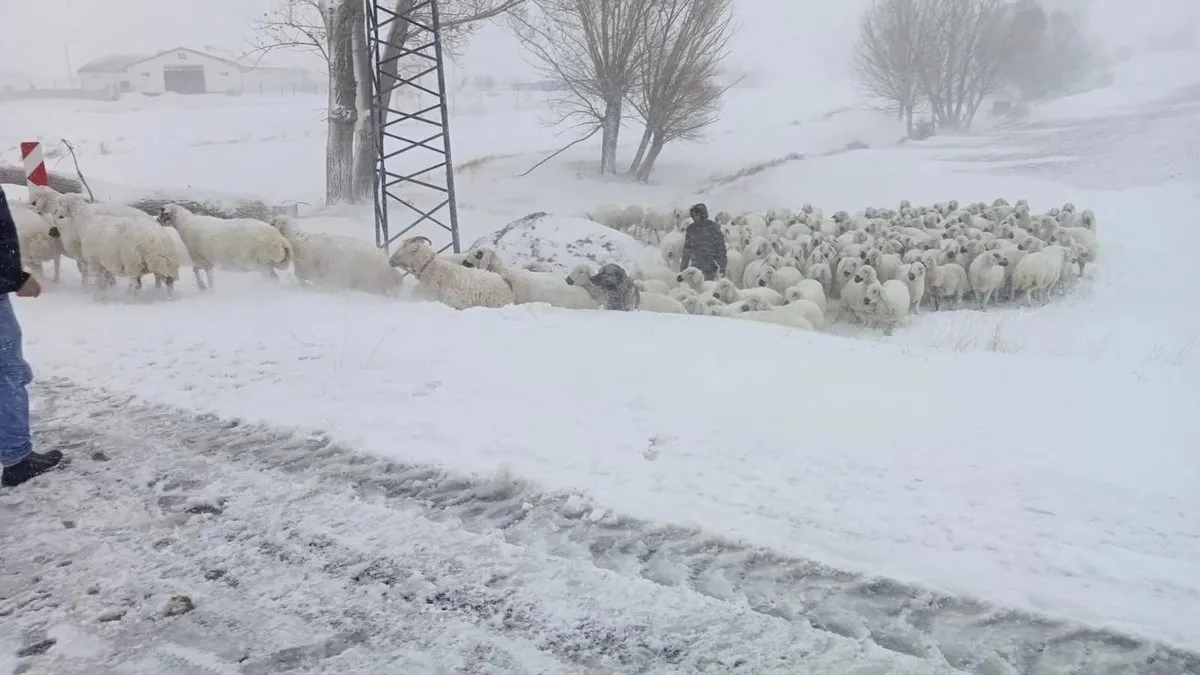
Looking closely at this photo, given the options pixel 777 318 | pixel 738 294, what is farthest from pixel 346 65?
pixel 777 318

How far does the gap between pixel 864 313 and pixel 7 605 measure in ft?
29.1

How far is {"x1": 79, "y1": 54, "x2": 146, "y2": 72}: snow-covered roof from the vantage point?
38.9ft

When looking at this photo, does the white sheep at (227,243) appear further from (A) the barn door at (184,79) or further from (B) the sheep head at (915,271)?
(B) the sheep head at (915,271)

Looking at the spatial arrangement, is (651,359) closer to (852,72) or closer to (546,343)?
(546,343)

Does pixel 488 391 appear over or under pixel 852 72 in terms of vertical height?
under

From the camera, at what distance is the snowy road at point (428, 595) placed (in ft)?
8.38

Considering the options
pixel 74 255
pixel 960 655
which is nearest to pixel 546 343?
pixel 960 655

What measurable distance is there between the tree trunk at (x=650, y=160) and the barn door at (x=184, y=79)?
11.9m

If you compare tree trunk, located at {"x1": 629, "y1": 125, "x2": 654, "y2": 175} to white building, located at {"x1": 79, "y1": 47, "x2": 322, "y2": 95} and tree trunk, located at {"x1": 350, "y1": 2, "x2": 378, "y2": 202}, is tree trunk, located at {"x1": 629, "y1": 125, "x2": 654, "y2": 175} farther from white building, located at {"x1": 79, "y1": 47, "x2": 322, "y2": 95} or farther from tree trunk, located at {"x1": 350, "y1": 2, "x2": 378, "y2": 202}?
white building, located at {"x1": 79, "y1": 47, "x2": 322, "y2": 95}

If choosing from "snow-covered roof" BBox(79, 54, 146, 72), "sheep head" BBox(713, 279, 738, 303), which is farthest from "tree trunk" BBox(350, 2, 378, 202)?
"sheep head" BBox(713, 279, 738, 303)

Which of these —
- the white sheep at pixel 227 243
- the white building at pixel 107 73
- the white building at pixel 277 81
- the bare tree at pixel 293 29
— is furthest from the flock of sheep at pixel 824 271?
the bare tree at pixel 293 29

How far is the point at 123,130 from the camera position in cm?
1254

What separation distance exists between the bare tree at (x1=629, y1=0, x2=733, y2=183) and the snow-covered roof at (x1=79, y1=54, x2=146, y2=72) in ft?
42.3

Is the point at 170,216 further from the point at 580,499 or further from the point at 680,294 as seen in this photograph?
the point at 580,499
